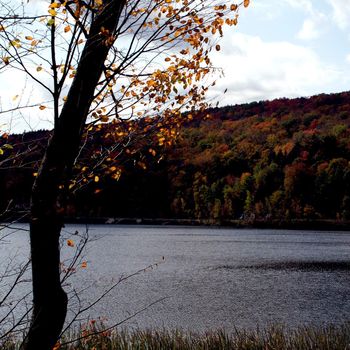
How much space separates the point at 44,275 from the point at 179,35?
230 centimetres

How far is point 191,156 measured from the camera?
158 m

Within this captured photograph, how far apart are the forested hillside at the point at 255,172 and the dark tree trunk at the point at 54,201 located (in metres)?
125

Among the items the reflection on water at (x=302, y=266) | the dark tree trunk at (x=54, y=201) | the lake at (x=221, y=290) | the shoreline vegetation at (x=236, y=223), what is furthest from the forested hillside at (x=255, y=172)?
the dark tree trunk at (x=54, y=201)

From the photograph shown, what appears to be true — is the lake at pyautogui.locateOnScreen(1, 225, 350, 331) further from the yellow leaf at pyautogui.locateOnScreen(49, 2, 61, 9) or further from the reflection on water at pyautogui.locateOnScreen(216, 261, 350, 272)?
the yellow leaf at pyautogui.locateOnScreen(49, 2, 61, 9)

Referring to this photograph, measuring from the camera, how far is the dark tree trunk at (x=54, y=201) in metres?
3.94

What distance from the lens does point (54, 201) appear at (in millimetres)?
3969

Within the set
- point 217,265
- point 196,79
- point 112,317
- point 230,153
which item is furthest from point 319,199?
point 196,79

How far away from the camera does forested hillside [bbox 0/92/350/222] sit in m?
135

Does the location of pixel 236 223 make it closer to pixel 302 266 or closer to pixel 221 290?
pixel 302 266

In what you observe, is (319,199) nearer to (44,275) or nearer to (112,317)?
(112,317)

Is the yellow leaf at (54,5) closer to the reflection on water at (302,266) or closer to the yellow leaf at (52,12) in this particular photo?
the yellow leaf at (52,12)

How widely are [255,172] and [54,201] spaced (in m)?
149

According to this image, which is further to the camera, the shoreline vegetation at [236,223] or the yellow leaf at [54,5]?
the shoreline vegetation at [236,223]

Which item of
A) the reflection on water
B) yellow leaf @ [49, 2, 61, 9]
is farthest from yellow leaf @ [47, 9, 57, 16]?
the reflection on water
